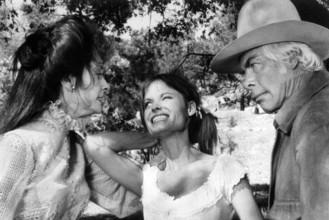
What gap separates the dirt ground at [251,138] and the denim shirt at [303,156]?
1268cm

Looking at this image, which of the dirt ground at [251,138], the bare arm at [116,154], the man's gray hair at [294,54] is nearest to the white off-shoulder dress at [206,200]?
the bare arm at [116,154]

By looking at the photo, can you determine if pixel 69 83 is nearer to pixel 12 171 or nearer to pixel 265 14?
pixel 12 171

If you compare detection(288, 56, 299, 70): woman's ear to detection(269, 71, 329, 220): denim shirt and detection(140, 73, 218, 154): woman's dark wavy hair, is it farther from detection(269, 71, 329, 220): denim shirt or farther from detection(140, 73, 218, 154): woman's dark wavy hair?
detection(140, 73, 218, 154): woman's dark wavy hair

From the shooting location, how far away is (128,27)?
8.85 m

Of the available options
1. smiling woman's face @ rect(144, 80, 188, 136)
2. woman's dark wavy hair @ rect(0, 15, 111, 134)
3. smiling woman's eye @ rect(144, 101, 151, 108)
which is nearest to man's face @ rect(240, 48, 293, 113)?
smiling woman's face @ rect(144, 80, 188, 136)

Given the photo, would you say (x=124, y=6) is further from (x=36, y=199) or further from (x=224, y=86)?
(x=36, y=199)

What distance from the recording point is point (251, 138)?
20359 millimetres

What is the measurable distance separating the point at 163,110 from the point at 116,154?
39 centimetres

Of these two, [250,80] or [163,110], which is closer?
[250,80]

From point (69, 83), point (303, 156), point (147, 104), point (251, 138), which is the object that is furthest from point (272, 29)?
point (251, 138)

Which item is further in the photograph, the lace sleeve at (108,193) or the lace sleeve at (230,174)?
the lace sleeve at (108,193)

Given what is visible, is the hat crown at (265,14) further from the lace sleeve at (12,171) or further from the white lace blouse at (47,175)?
the lace sleeve at (12,171)

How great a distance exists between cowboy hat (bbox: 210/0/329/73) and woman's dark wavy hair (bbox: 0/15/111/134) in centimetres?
77

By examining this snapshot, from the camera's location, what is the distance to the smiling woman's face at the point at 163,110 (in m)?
2.85
